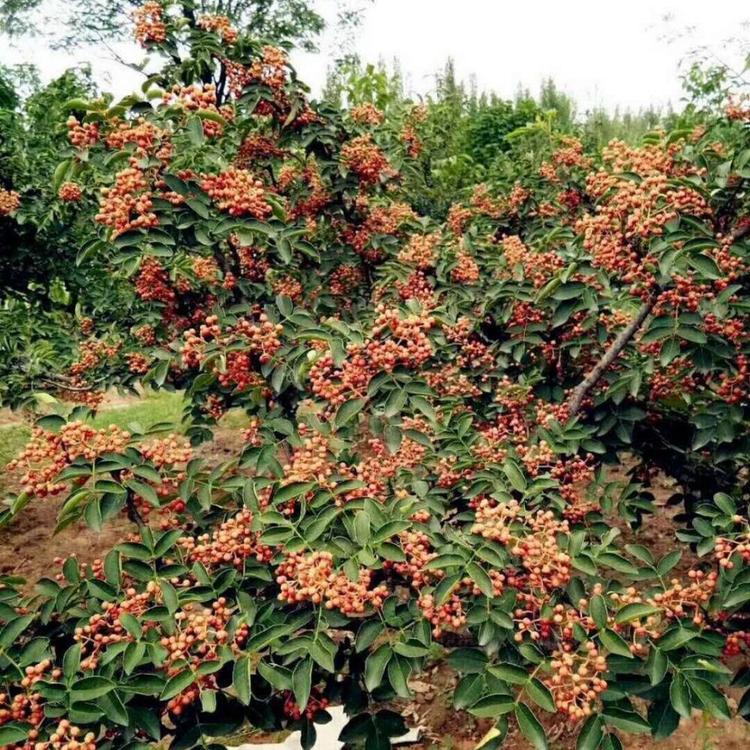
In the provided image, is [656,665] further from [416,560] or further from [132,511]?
[132,511]

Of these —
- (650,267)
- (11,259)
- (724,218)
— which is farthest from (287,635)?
(11,259)

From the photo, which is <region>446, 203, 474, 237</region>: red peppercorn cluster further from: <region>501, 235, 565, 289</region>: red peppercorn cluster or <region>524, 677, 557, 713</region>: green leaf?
<region>524, 677, 557, 713</region>: green leaf

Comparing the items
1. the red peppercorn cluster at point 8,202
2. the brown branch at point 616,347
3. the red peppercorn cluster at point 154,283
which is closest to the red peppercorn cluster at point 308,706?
the brown branch at point 616,347

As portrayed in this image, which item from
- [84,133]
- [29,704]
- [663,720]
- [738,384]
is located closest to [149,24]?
[84,133]

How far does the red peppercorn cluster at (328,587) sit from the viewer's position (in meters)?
1.80

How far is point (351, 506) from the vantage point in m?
2.05

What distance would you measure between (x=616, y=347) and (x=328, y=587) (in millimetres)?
1750

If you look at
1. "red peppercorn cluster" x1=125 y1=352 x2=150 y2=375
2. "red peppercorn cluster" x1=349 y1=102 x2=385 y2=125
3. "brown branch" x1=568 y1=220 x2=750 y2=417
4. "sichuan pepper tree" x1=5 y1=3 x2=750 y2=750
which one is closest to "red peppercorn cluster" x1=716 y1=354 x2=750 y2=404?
"sichuan pepper tree" x1=5 y1=3 x2=750 y2=750

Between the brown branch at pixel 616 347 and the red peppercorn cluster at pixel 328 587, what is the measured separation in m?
1.45

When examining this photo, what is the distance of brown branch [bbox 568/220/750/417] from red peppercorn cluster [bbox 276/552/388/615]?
145cm

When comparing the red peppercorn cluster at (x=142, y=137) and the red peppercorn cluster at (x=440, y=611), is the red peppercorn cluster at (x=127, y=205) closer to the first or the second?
the red peppercorn cluster at (x=142, y=137)

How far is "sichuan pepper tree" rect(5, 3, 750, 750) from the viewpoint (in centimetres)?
183

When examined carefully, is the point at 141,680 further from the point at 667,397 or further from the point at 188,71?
the point at 188,71

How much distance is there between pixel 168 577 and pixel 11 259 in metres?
4.68
